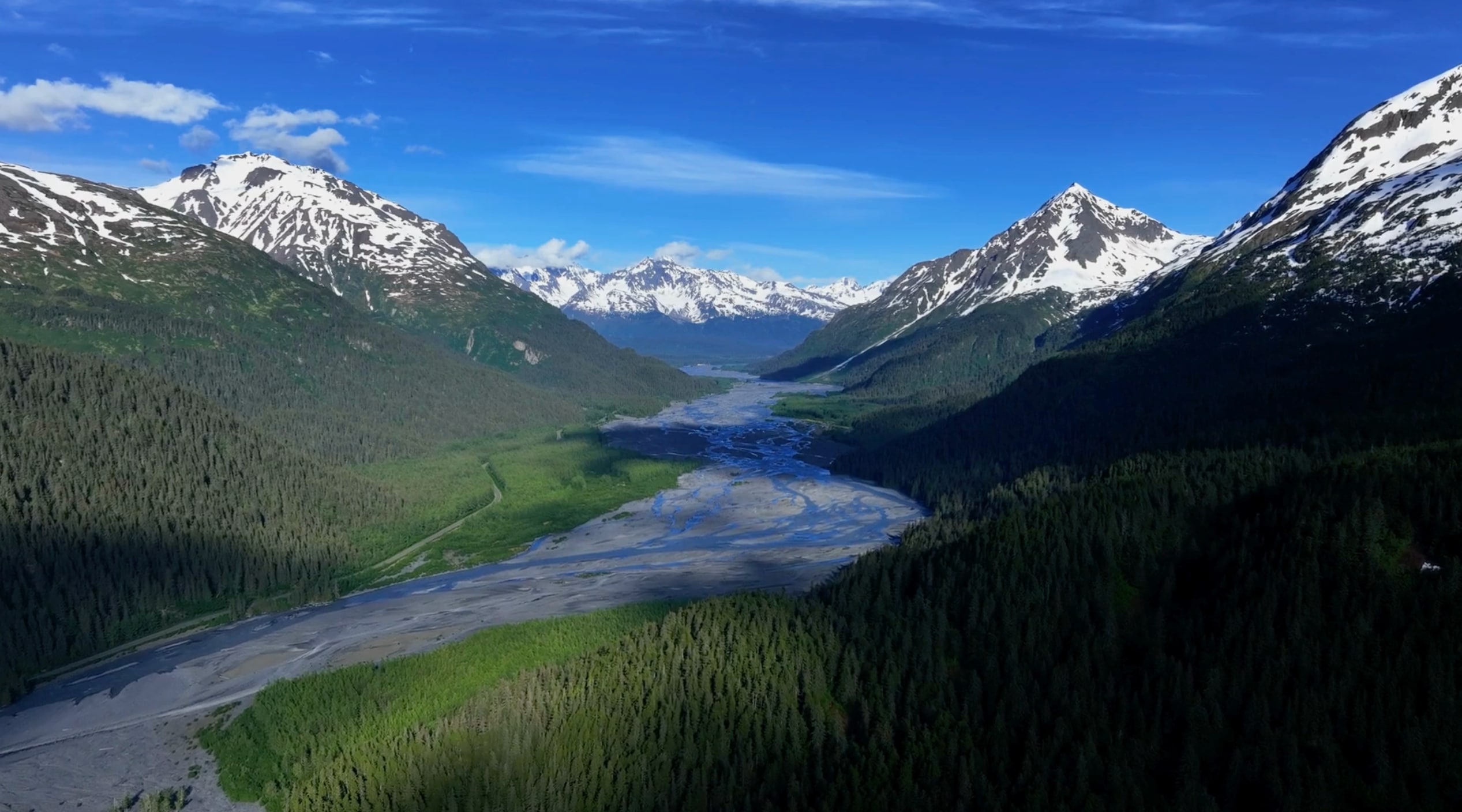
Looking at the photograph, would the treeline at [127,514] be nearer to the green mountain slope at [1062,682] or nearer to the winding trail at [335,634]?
the winding trail at [335,634]

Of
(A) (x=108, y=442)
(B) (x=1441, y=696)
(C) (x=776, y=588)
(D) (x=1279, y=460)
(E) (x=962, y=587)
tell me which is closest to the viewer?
(B) (x=1441, y=696)

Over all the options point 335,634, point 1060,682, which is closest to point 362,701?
point 335,634

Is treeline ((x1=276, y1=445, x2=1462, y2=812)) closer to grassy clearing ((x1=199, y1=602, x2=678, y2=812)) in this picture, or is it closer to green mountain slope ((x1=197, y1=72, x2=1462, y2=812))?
green mountain slope ((x1=197, y1=72, x2=1462, y2=812))

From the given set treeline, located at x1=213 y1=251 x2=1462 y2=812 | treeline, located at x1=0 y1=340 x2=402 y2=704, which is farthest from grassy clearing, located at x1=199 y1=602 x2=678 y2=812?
treeline, located at x1=0 y1=340 x2=402 y2=704

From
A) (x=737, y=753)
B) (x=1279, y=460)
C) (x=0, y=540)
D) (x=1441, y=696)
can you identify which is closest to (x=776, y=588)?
(x=737, y=753)

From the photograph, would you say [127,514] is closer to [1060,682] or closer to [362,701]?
[362,701]

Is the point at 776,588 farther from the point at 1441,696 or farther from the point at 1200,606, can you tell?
the point at 1441,696
